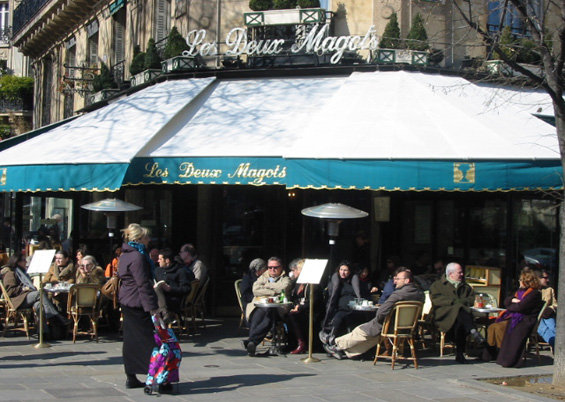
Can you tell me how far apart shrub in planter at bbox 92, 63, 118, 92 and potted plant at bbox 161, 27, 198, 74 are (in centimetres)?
319

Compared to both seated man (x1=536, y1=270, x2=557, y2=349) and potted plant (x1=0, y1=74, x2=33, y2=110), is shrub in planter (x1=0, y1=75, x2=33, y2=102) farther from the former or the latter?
seated man (x1=536, y1=270, x2=557, y2=349)

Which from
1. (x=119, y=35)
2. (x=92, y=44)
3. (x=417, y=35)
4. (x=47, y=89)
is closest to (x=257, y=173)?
(x=417, y=35)

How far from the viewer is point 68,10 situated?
22891 millimetres

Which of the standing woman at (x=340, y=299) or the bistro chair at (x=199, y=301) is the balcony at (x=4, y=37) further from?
the standing woman at (x=340, y=299)

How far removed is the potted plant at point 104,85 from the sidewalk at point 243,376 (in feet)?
24.8

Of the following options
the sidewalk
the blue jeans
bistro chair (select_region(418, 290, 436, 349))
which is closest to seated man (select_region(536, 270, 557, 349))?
the blue jeans

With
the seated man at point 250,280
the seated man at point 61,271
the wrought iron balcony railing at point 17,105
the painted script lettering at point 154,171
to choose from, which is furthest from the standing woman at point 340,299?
the wrought iron balcony railing at point 17,105

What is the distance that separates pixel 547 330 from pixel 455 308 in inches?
67.6

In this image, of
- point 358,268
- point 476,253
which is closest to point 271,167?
point 358,268

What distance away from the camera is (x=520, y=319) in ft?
35.1

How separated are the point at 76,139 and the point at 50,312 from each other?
3.36 m

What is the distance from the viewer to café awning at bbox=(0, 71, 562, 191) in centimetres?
1150

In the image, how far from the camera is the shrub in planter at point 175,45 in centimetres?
1558

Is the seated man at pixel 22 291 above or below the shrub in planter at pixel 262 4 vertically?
below
